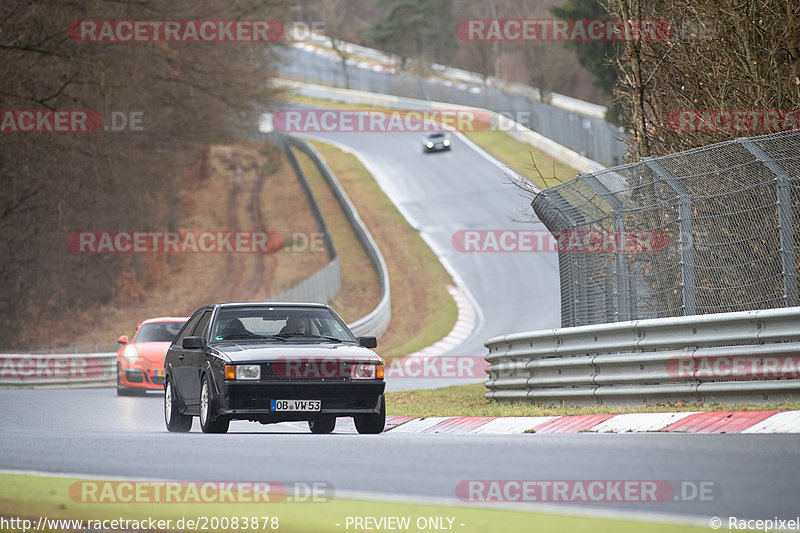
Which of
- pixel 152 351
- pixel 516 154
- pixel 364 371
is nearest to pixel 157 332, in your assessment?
pixel 152 351

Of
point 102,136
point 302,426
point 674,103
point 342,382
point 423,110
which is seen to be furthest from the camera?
point 423,110

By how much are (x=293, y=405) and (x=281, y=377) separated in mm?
288

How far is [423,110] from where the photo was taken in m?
83.5

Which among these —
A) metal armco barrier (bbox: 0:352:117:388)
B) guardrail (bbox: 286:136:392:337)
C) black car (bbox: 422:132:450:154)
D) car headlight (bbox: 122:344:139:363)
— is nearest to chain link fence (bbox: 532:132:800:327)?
car headlight (bbox: 122:344:139:363)

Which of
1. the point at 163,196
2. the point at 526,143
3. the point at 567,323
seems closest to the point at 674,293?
the point at 567,323

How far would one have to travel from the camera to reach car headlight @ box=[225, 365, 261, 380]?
10.7m

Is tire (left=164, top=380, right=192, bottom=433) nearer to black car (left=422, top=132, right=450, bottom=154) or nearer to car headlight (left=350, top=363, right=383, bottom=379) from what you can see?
car headlight (left=350, top=363, right=383, bottom=379)

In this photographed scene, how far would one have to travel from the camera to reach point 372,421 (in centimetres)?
1140

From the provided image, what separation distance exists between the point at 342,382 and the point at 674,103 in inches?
283

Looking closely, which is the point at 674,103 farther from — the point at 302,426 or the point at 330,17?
the point at 330,17

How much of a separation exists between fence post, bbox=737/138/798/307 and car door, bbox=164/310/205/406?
6094mm

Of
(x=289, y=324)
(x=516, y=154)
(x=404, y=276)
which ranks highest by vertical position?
(x=516, y=154)

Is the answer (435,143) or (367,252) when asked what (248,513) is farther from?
(435,143)

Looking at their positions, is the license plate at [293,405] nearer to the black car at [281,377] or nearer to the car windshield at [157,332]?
the black car at [281,377]
